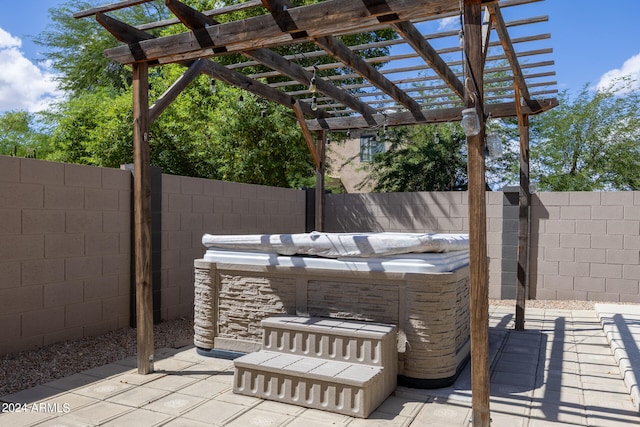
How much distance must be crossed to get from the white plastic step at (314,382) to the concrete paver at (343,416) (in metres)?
0.05

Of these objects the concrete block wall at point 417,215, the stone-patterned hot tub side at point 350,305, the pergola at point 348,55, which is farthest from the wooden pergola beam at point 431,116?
the stone-patterned hot tub side at point 350,305

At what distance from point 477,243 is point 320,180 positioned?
4.29 meters

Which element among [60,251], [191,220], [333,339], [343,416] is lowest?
[343,416]

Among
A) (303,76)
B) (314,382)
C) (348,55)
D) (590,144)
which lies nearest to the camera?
(314,382)

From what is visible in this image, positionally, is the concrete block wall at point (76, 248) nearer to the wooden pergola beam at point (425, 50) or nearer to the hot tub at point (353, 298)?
the hot tub at point (353, 298)

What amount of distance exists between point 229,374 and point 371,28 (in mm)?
2402

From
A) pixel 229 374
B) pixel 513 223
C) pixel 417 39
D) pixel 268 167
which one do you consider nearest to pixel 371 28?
pixel 417 39

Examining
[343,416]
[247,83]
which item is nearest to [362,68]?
[247,83]

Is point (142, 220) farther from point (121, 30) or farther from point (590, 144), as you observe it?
point (590, 144)

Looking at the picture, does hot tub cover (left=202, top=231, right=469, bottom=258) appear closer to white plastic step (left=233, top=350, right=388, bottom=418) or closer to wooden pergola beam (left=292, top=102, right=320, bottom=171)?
white plastic step (left=233, top=350, right=388, bottom=418)

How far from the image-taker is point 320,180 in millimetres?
6586

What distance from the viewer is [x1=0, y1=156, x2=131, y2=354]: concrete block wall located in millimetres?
3494

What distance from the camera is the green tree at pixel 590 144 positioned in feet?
36.5

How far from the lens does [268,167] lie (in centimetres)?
857
